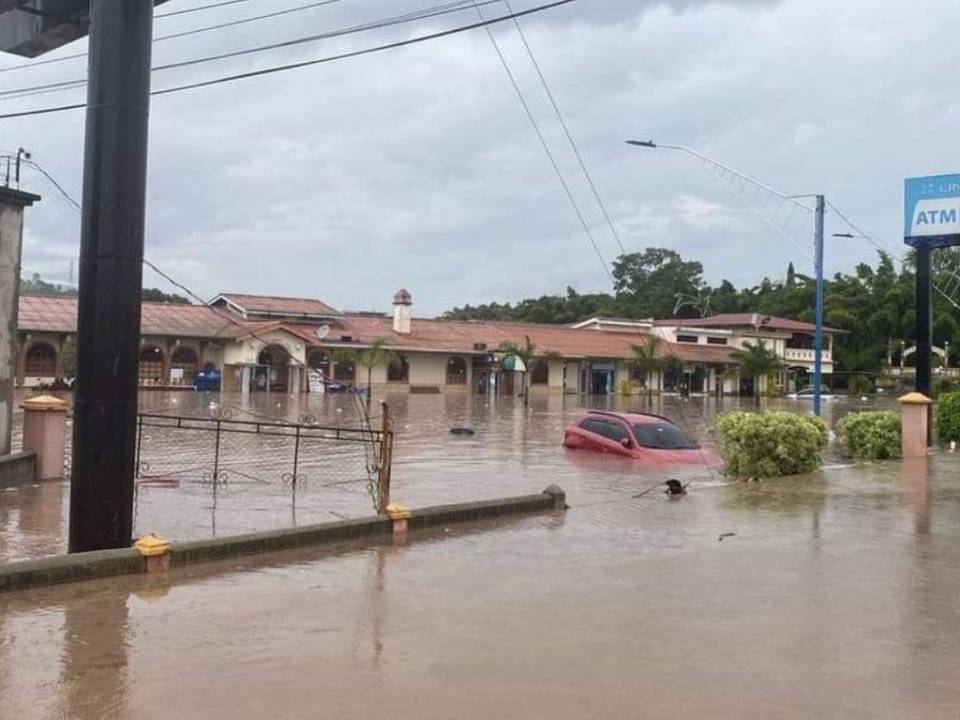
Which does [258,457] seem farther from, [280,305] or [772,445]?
[280,305]

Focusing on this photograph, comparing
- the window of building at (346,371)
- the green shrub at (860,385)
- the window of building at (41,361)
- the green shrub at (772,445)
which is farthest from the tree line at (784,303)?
the green shrub at (772,445)

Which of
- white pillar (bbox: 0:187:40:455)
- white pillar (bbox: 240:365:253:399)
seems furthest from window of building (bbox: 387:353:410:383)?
white pillar (bbox: 0:187:40:455)

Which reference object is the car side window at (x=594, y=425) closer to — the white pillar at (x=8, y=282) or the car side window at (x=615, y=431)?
the car side window at (x=615, y=431)

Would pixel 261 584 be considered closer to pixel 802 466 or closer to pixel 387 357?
pixel 802 466

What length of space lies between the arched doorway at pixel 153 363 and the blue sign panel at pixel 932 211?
43924 millimetres

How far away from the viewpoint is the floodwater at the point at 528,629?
16.6ft

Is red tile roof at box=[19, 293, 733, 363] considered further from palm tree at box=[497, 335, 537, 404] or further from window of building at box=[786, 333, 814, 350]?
window of building at box=[786, 333, 814, 350]

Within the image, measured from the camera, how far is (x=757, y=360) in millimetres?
76125

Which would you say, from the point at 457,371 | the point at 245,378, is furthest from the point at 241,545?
the point at 457,371

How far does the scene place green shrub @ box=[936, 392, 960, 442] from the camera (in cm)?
2156

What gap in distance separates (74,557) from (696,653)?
465cm

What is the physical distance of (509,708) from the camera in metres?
4.93

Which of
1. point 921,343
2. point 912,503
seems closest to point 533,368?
point 921,343

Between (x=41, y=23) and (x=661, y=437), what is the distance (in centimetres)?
1534
